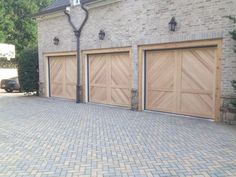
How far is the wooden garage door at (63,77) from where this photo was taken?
1409 centimetres

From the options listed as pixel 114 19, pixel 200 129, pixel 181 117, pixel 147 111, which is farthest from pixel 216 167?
pixel 114 19

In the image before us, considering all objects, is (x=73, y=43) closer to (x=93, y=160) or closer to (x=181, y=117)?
(x=181, y=117)

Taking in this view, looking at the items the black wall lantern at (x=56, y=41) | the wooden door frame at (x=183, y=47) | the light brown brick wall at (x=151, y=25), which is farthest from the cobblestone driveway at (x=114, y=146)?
the black wall lantern at (x=56, y=41)

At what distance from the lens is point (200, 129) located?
7844 millimetres

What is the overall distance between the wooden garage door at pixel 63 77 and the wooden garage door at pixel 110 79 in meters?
1.33

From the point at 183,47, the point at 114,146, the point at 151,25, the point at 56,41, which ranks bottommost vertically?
the point at 114,146

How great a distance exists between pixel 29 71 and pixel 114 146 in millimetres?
11488

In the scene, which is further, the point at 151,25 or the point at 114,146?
the point at 151,25

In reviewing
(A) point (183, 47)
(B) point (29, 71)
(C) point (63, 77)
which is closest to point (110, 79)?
(C) point (63, 77)

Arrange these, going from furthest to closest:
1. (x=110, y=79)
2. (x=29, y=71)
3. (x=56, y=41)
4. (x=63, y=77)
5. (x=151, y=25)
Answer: (x=29, y=71), (x=63, y=77), (x=56, y=41), (x=110, y=79), (x=151, y=25)

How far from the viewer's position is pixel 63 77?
1466 centimetres

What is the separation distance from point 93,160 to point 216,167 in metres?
2.19

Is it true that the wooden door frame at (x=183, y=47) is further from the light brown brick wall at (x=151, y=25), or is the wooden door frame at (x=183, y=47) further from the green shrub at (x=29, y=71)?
the green shrub at (x=29, y=71)

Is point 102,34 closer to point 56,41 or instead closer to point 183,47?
point 56,41
